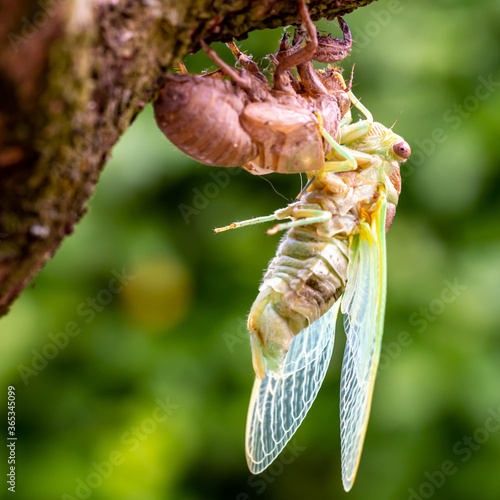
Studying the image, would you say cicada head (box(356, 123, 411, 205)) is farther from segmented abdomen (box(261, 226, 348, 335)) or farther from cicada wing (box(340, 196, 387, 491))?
segmented abdomen (box(261, 226, 348, 335))

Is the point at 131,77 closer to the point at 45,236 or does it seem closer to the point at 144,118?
the point at 45,236

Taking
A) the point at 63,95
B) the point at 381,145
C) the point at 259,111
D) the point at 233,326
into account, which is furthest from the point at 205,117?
the point at 233,326

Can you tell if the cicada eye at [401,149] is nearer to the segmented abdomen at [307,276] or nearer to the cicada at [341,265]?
the cicada at [341,265]

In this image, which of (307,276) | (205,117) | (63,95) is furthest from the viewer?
(307,276)

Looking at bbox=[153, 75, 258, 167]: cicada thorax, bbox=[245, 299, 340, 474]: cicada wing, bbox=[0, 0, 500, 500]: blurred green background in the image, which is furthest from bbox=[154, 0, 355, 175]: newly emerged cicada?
bbox=[0, 0, 500, 500]: blurred green background

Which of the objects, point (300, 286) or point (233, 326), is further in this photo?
point (233, 326)

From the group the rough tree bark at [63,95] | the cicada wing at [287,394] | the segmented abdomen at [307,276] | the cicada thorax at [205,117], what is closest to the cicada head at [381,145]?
the segmented abdomen at [307,276]

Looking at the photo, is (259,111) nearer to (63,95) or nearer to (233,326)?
(63,95)
